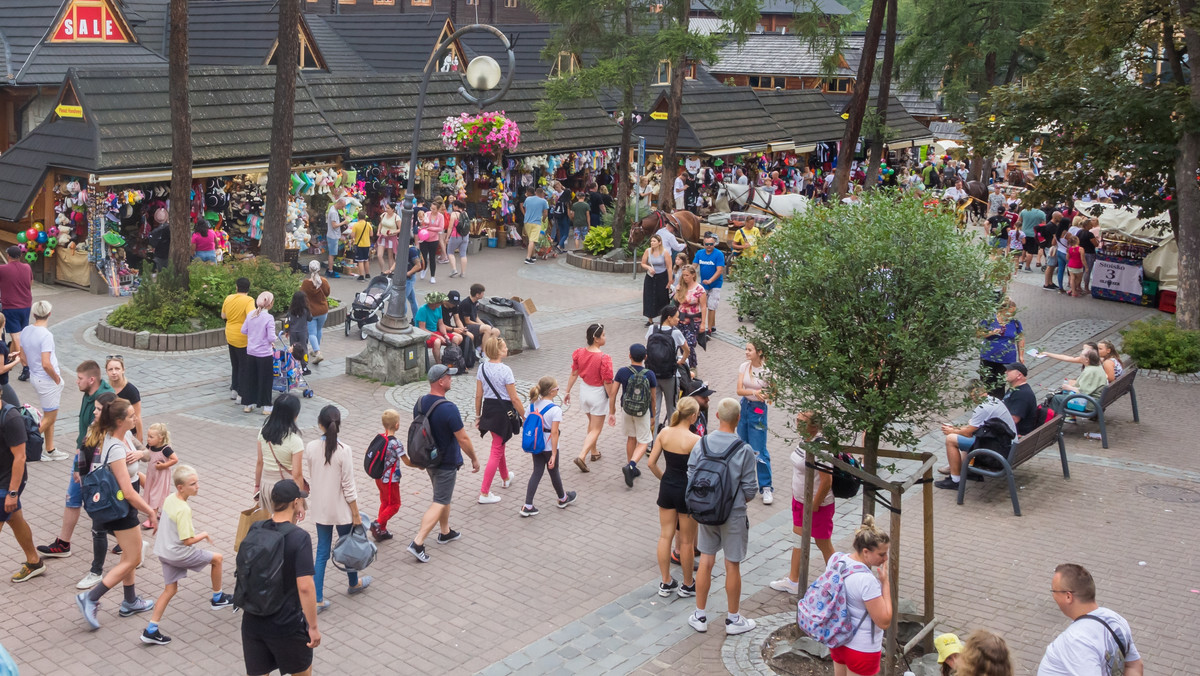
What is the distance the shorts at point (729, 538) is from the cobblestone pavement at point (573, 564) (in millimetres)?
676

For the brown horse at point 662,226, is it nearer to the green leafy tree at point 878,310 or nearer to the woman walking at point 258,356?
the woman walking at point 258,356

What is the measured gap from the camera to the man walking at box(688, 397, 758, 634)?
8.09 meters

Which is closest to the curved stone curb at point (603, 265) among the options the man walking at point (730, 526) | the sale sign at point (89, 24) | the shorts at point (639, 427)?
the shorts at point (639, 427)

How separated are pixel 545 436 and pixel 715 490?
101 inches

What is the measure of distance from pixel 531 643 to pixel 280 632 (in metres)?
2.21

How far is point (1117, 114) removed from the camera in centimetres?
1812

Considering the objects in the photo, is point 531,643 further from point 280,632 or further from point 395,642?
point 280,632

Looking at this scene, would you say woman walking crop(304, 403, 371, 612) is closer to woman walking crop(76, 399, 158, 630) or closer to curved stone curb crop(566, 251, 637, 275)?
woman walking crop(76, 399, 158, 630)

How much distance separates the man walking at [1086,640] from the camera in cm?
605

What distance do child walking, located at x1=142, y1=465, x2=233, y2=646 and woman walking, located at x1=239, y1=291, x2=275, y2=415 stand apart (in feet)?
16.4

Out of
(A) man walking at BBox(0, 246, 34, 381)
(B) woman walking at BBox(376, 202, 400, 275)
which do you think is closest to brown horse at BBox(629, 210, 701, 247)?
(B) woman walking at BBox(376, 202, 400, 275)

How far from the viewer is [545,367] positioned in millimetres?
15867

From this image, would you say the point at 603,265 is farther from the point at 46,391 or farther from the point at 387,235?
the point at 46,391

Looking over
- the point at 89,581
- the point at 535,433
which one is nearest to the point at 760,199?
the point at 535,433
